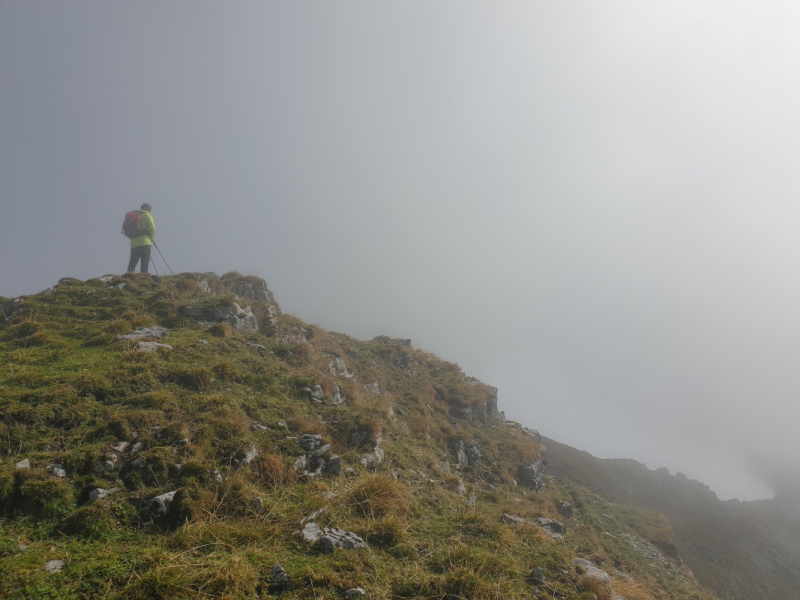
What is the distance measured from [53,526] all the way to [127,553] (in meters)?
1.58

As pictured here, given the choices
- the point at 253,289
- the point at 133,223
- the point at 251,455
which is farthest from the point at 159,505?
the point at 253,289

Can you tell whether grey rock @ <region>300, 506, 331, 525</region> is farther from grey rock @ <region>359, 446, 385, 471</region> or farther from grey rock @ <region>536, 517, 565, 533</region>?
grey rock @ <region>536, 517, 565, 533</region>

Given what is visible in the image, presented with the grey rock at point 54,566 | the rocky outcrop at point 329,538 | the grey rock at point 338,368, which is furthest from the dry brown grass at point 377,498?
the grey rock at point 338,368

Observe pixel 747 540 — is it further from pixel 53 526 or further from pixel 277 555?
pixel 53 526

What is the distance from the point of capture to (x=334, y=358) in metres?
20.9

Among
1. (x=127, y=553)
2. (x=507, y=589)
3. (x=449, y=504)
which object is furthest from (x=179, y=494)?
(x=449, y=504)

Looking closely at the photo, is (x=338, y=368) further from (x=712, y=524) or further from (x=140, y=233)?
(x=712, y=524)

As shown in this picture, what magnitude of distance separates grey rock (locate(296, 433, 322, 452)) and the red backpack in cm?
1821

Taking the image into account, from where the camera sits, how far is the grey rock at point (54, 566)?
4.87 meters

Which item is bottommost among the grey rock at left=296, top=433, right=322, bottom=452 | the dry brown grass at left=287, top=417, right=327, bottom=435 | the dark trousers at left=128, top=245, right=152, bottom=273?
the grey rock at left=296, top=433, right=322, bottom=452

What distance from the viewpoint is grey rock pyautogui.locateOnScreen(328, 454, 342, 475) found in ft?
33.2

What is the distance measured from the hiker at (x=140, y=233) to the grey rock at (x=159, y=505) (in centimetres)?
1936

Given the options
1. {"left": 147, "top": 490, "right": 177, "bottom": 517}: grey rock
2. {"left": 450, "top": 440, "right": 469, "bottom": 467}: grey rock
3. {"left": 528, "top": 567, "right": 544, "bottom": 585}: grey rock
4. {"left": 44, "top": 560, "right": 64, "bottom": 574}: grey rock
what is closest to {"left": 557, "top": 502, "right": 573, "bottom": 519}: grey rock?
{"left": 450, "top": 440, "right": 469, "bottom": 467}: grey rock

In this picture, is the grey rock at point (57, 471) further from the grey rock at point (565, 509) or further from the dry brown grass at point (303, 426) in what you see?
the grey rock at point (565, 509)
